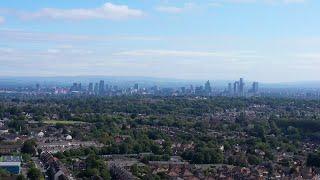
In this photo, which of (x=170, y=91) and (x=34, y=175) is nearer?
(x=34, y=175)

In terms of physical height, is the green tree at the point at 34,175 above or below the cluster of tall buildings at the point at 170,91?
above

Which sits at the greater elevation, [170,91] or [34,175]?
[34,175]

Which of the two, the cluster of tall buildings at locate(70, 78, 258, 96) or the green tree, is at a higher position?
the green tree

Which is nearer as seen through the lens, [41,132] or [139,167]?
[139,167]

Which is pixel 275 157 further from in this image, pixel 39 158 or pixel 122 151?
pixel 39 158

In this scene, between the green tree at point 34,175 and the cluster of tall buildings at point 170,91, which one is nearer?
the green tree at point 34,175

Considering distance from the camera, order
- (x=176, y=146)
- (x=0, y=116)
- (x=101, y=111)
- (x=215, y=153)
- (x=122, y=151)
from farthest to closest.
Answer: (x=101, y=111) < (x=0, y=116) < (x=176, y=146) < (x=122, y=151) < (x=215, y=153)

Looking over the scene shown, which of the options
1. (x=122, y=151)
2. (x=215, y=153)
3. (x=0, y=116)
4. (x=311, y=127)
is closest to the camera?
Answer: (x=215, y=153)

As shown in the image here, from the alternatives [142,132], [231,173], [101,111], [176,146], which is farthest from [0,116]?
[231,173]

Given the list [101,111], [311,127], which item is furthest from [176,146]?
[101,111]
